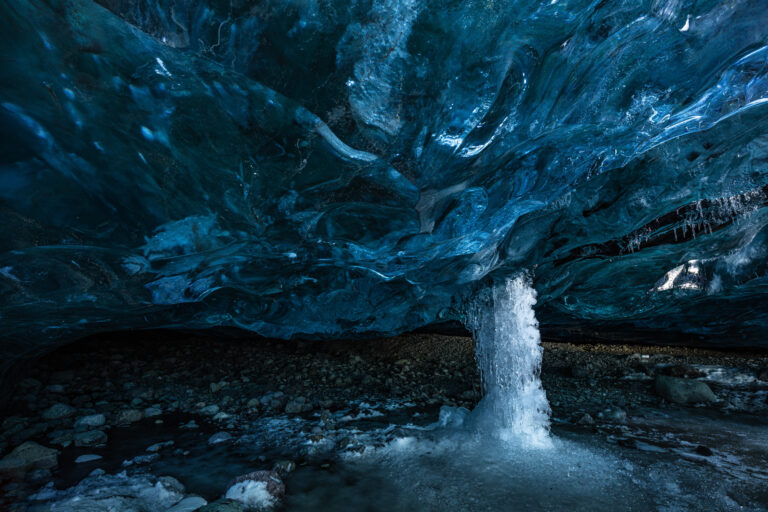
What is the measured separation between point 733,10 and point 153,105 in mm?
2930

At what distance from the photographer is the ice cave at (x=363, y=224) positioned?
171 cm

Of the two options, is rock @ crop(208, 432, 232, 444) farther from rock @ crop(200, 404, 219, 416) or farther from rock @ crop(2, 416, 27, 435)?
rock @ crop(2, 416, 27, 435)

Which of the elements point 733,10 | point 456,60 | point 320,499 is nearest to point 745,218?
point 733,10

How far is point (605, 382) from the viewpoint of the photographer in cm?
491

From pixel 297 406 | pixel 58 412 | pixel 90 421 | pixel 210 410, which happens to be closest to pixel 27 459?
pixel 90 421

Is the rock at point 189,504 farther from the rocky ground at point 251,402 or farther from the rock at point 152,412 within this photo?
the rock at point 152,412

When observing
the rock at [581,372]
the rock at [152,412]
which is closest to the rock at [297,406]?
the rock at [152,412]

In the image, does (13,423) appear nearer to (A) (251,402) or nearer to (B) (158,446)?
(B) (158,446)

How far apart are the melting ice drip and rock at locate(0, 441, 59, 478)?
3.36 meters

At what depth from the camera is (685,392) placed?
13.5 ft

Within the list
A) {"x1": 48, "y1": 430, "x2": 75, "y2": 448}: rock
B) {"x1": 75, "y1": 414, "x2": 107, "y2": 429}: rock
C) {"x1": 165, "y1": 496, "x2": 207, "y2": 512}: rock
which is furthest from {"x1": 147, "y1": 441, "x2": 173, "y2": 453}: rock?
{"x1": 165, "y1": 496, "x2": 207, "y2": 512}: rock

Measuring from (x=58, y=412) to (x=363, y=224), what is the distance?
3366mm

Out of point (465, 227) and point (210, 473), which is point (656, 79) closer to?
point (465, 227)

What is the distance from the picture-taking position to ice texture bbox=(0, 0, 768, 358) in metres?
1.62
